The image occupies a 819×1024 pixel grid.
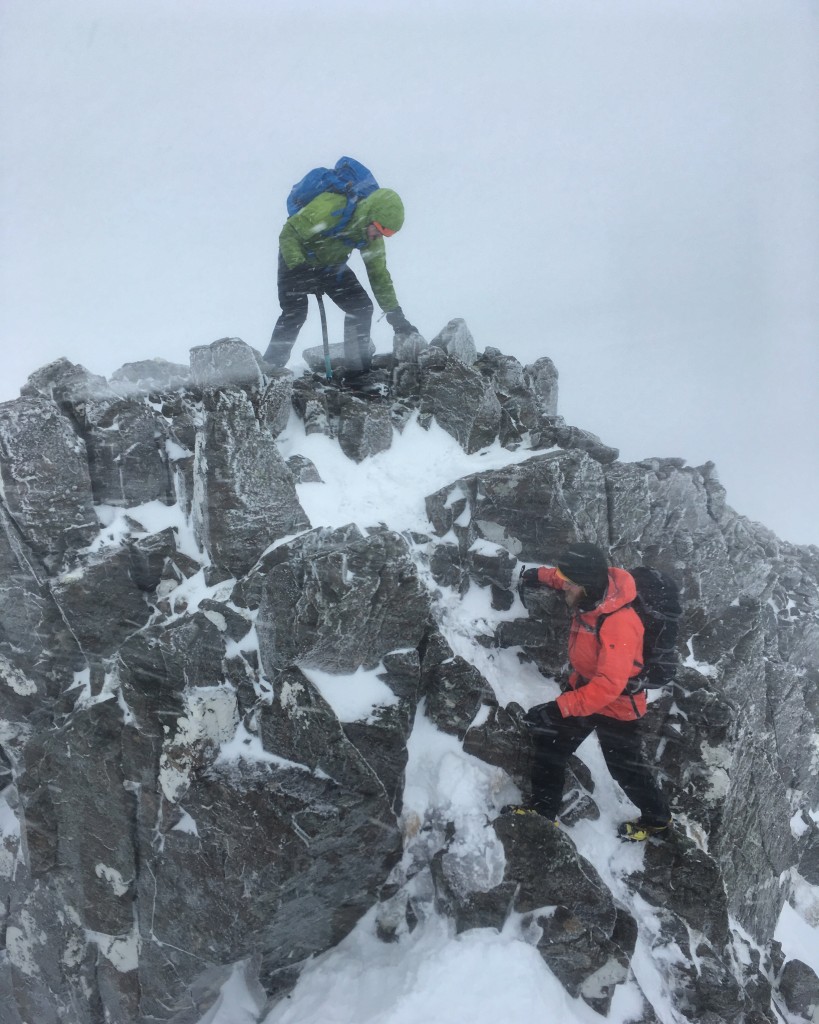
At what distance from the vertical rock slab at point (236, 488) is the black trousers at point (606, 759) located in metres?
4.59

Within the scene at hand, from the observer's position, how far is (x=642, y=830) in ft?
22.3

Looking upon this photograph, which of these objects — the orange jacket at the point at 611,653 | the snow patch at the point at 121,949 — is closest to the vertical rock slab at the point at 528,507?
Answer: the orange jacket at the point at 611,653

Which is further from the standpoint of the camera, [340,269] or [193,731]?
[340,269]

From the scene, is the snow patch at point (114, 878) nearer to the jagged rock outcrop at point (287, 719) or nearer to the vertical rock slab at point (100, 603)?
the jagged rock outcrop at point (287, 719)

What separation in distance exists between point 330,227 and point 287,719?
8.56 metres

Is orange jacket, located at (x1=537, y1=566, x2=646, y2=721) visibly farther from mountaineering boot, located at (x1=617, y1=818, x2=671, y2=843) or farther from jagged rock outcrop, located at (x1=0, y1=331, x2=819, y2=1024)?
mountaineering boot, located at (x1=617, y1=818, x2=671, y2=843)

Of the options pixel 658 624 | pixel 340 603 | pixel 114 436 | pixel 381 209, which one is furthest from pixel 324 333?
pixel 658 624

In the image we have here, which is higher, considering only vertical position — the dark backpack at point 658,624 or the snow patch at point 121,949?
the dark backpack at point 658,624

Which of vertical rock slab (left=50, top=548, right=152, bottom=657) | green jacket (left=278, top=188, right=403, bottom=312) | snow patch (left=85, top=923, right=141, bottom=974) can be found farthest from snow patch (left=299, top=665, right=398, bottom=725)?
green jacket (left=278, top=188, right=403, bottom=312)

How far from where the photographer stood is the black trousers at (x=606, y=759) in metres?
6.49

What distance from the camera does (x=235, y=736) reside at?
659 centimetres

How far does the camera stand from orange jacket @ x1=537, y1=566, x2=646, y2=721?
19.1ft

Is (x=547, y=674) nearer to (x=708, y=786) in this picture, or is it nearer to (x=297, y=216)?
(x=708, y=786)

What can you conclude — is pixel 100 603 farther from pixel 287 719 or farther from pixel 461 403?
pixel 461 403
